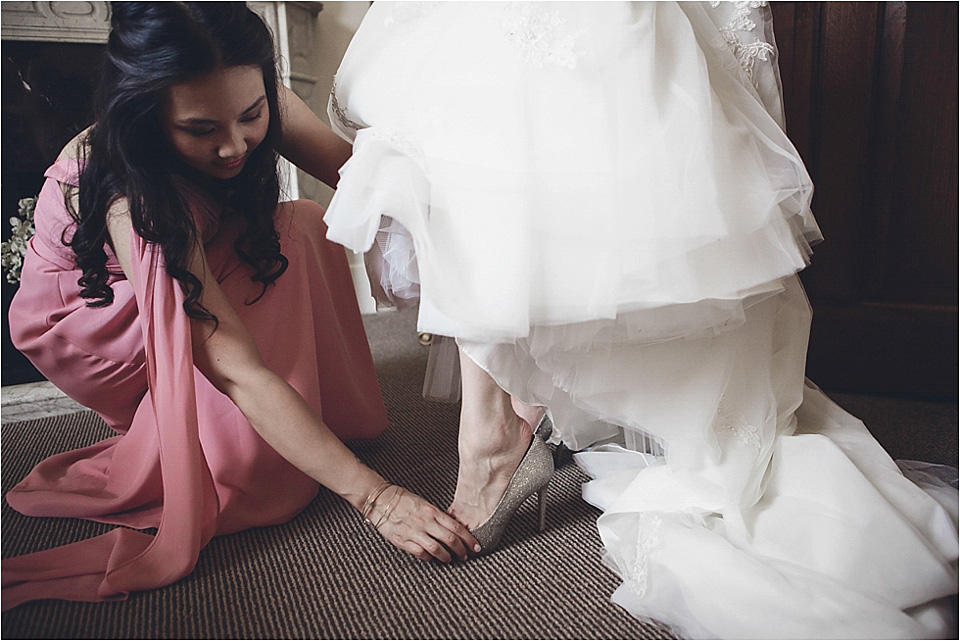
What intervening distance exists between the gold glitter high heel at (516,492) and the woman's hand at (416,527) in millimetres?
17

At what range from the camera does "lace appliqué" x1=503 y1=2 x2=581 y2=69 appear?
73cm

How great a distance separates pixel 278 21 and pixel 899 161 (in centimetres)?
161

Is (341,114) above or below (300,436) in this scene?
above

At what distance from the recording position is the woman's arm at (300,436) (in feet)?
2.83

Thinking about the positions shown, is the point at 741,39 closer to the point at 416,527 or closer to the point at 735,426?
the point at 735,426

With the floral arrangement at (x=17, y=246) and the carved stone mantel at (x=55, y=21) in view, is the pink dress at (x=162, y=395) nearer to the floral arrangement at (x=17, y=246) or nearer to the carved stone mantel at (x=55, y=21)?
the floral arrangement at (x=17, y=246)

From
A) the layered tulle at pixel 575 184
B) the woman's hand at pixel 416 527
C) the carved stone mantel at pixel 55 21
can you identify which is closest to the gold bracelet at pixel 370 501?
the woman's hand at pixel 416 527

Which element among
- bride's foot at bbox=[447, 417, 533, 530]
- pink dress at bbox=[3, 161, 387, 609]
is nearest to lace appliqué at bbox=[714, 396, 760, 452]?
bride's foot at bbox=[447, 417, 533, 530]

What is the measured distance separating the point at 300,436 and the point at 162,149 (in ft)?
1.25

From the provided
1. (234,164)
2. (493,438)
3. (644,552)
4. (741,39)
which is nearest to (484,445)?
(493,438)

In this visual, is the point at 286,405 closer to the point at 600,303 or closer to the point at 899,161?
the point at 600,303

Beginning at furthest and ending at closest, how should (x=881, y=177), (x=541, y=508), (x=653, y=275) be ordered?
(x=881, y=177) < (x=541, y=508) < (x=653, y=275)

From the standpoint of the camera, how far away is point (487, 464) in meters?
0.90

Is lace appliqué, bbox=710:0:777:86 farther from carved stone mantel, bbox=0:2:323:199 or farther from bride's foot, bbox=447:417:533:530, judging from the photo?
carved stone mantel, bbox=0:2:323:199
